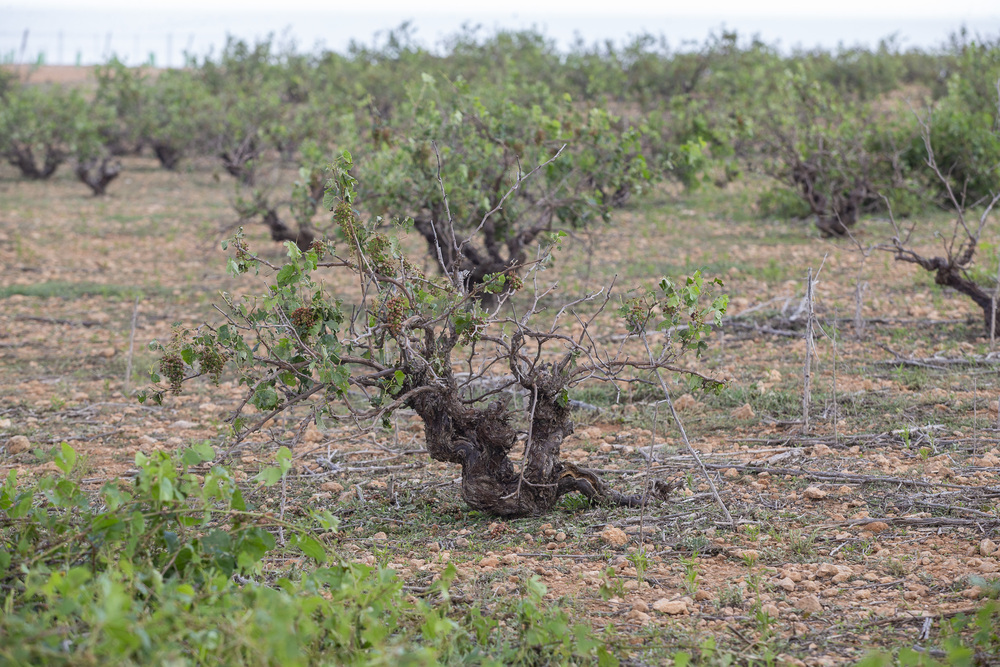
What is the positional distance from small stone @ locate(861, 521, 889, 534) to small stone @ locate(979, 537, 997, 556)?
329 mm

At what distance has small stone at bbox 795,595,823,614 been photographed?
8.91 feet

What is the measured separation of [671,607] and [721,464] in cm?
133

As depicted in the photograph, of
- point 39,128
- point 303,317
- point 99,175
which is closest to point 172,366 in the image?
point 303,317

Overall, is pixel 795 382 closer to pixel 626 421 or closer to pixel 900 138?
pixel 626 421

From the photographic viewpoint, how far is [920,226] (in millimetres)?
9867

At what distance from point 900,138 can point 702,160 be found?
4.14m

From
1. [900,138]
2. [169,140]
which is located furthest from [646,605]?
[169,140]

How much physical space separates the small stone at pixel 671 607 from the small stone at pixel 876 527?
0.90 meters

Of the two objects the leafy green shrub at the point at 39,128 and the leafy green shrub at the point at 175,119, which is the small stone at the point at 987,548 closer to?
the leafy green shrub at the point at 39,128

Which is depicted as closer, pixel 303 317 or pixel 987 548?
pixel 987 548

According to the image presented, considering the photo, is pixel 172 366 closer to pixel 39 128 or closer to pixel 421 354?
pixel 421 354

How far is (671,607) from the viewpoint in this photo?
2.77 metres

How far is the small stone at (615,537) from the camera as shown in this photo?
10.8 ft

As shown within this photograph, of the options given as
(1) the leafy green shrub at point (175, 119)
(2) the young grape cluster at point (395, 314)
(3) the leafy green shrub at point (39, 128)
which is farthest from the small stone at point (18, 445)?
(1) the leafy green shrub at point (175, 119)
